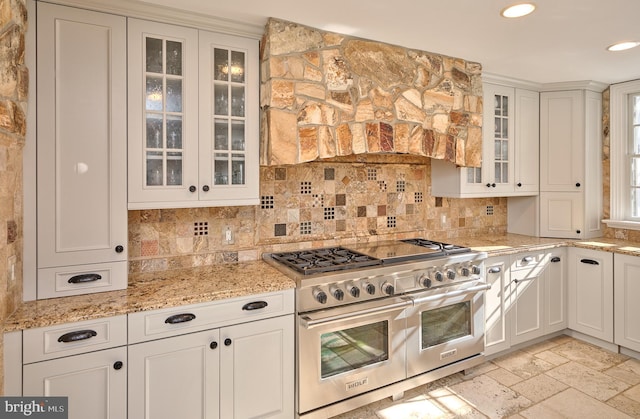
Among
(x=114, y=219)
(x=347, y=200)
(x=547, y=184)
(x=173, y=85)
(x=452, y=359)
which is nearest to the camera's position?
(x=114, y=219)

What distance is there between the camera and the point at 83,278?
195 cm

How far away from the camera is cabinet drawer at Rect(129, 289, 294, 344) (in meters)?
1.83

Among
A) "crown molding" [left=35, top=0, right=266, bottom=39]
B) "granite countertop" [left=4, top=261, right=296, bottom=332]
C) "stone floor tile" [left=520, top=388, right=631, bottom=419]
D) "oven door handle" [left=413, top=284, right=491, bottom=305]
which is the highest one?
"crown molding" [left=35, top=0, right=266, bottom=39]

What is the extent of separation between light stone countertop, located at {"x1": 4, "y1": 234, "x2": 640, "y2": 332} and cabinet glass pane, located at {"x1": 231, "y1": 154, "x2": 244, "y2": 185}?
586mm

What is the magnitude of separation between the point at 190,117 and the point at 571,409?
3049 mm

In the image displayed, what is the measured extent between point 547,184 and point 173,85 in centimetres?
358

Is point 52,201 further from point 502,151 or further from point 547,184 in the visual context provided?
point 547,184

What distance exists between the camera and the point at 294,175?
2898mm

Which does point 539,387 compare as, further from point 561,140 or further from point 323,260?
point 561,140

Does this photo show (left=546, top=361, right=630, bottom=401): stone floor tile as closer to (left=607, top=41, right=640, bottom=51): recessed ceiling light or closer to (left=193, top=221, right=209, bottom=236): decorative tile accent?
(left=607, top=41, right=640, bottom=51): recessed ceiling light

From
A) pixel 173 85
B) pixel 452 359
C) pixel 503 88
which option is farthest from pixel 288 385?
pixel 503 88

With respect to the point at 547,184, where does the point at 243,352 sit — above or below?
below

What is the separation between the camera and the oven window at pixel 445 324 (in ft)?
8.84

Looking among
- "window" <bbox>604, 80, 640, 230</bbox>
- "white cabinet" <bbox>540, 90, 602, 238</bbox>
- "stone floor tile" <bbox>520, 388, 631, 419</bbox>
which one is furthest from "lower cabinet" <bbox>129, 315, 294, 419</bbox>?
"window" <bbox>604, 80, 640, 230</bbox>
